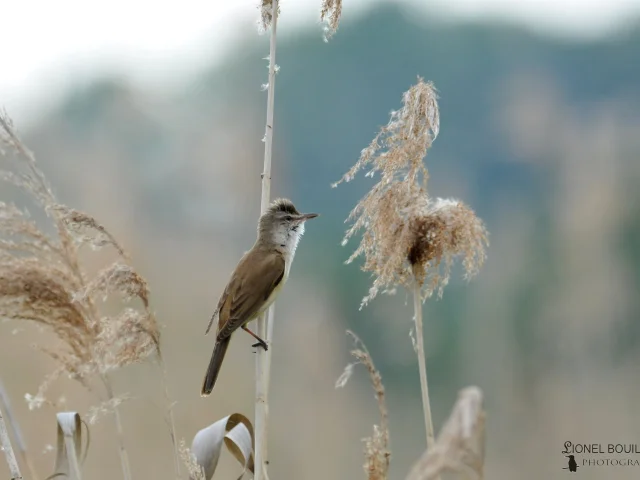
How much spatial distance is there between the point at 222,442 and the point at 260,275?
86 centimetres

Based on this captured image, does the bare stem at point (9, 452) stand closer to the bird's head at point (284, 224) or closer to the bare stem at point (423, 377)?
the bare stem at point (423, 377)

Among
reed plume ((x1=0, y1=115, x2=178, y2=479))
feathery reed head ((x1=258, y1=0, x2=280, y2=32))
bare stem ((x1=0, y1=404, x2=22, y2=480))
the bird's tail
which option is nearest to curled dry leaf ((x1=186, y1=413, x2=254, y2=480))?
reed plume ((x1=0, y1=115, x2=178, y2=479))

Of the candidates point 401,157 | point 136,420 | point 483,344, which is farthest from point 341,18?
point 483,344

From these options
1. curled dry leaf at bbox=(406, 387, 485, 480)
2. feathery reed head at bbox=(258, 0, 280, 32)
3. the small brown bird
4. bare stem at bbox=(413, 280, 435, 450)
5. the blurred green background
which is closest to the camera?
curled dry leaf at bbox=(406, 387, 485, 480)

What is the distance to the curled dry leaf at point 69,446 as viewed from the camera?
7.14 ft

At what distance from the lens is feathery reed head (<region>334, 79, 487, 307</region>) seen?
213cm

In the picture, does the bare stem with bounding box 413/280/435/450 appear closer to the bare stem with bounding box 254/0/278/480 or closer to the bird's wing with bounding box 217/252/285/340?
the bare stem with bounding box 254/0/278/480

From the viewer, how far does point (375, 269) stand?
2.17 meters

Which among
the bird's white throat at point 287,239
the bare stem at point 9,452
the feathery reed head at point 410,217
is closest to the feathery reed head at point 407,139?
the feathery reed head at point 410,217

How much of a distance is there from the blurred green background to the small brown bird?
0.75 metres

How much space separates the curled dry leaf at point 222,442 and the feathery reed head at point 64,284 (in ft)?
0.91

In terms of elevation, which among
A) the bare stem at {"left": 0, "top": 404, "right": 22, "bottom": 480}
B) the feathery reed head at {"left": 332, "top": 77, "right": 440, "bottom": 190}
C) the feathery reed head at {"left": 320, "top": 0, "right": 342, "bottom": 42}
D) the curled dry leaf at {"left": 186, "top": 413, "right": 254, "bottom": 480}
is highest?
the feathery reed head at {"left": 320, "top": 0, "right": 342, "bottom": 42}

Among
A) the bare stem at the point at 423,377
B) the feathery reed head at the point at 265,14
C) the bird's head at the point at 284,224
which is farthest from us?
the bird's head at the point at 284,224

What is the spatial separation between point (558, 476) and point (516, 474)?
1376mm
